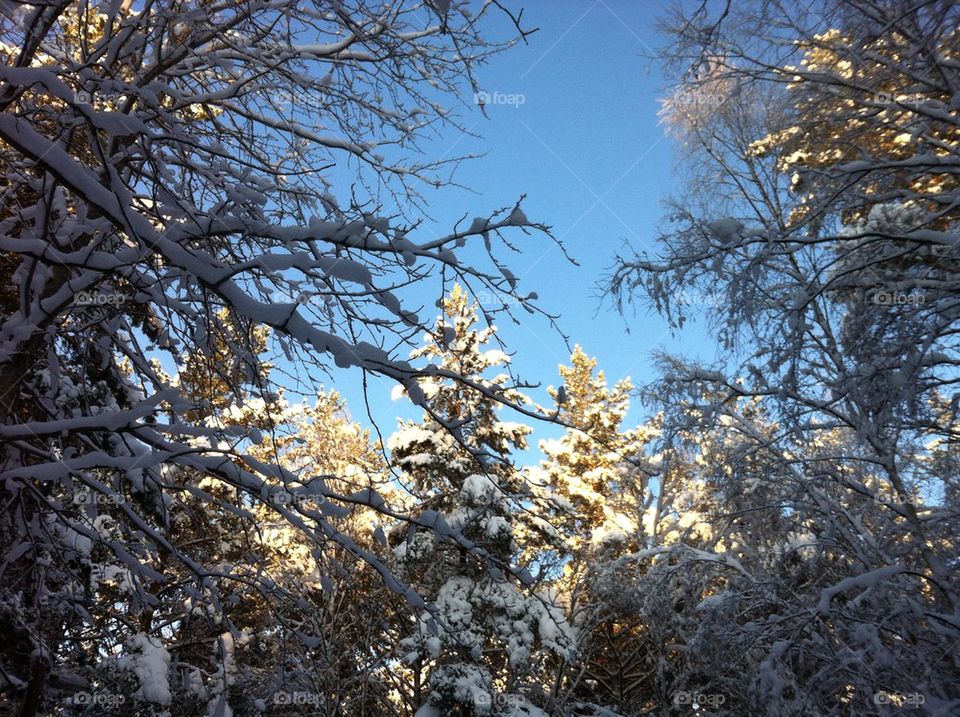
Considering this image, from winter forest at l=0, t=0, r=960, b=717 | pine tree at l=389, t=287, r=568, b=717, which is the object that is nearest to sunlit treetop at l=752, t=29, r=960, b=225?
winter forest at l=0, t=0, r=960, b=717

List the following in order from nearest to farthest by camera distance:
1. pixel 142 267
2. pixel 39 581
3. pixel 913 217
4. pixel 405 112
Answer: pixel 142 267, pixel 39 581, pixel 913 217, pixel 405 112

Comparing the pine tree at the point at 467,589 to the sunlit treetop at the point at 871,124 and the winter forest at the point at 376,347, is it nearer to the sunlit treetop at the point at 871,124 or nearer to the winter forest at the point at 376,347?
the winter forest at the point at 376,347

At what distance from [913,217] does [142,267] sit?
190 inches

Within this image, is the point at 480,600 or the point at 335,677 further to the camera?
the point at 480,600

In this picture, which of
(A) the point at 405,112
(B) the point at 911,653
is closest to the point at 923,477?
(B) the point at 911,653

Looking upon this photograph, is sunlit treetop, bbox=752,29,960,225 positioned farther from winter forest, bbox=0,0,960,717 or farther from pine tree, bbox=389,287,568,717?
pine tree, bbox=389,287,568,717

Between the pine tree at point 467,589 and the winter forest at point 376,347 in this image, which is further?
the pine tree at point 467,589

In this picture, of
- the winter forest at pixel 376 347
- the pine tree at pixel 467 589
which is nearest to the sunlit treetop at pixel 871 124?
the winter forest at pixel 376 347

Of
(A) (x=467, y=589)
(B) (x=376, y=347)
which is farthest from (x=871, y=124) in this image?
(A) (x=467, y=589)

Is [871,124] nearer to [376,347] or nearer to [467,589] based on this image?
[376,347]

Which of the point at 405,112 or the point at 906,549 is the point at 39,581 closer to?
the point at 405,112

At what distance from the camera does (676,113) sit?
723cm

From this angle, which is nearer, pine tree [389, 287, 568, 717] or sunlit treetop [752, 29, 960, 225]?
sunlit treetop [752, 29, 960, 225]

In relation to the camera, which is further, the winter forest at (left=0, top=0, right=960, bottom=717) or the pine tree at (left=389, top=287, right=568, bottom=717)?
the pine tree at (left=389, top=287, right=568, bottom=717)
